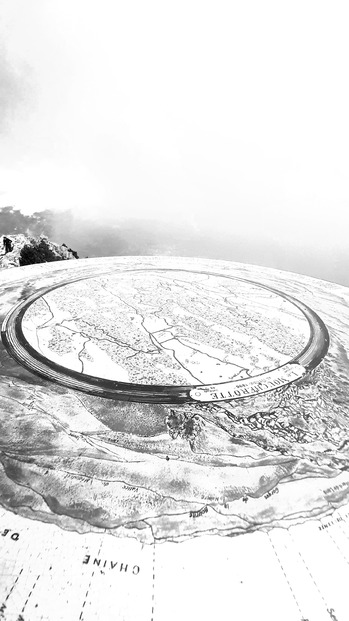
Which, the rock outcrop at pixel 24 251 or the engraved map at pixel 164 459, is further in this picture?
the rock outcrop at pixel 24 251

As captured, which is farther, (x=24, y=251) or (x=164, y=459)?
(x=24, y=251)

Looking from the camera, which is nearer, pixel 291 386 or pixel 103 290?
pixel 291 386

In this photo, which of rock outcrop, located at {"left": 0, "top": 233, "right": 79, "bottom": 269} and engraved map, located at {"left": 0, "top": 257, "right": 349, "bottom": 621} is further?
→ rock outcrop, located at {"left": 0, "top": 233, "right": 79, "bottom": 269}

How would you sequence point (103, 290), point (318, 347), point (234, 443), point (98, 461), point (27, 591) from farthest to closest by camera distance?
point (103, 290), point (318, 347), point (234, 443), point (98, 461), point (27, 591)

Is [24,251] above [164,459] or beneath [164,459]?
above

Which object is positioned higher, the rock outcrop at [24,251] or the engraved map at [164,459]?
the rock outcrop at [24,251]

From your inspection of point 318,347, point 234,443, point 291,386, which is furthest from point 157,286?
point 234,443

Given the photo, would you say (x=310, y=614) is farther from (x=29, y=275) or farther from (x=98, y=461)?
(x=29, y=275)

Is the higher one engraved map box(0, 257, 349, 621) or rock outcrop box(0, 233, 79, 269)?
rock outcrop box(0, 233, 79, 269)
